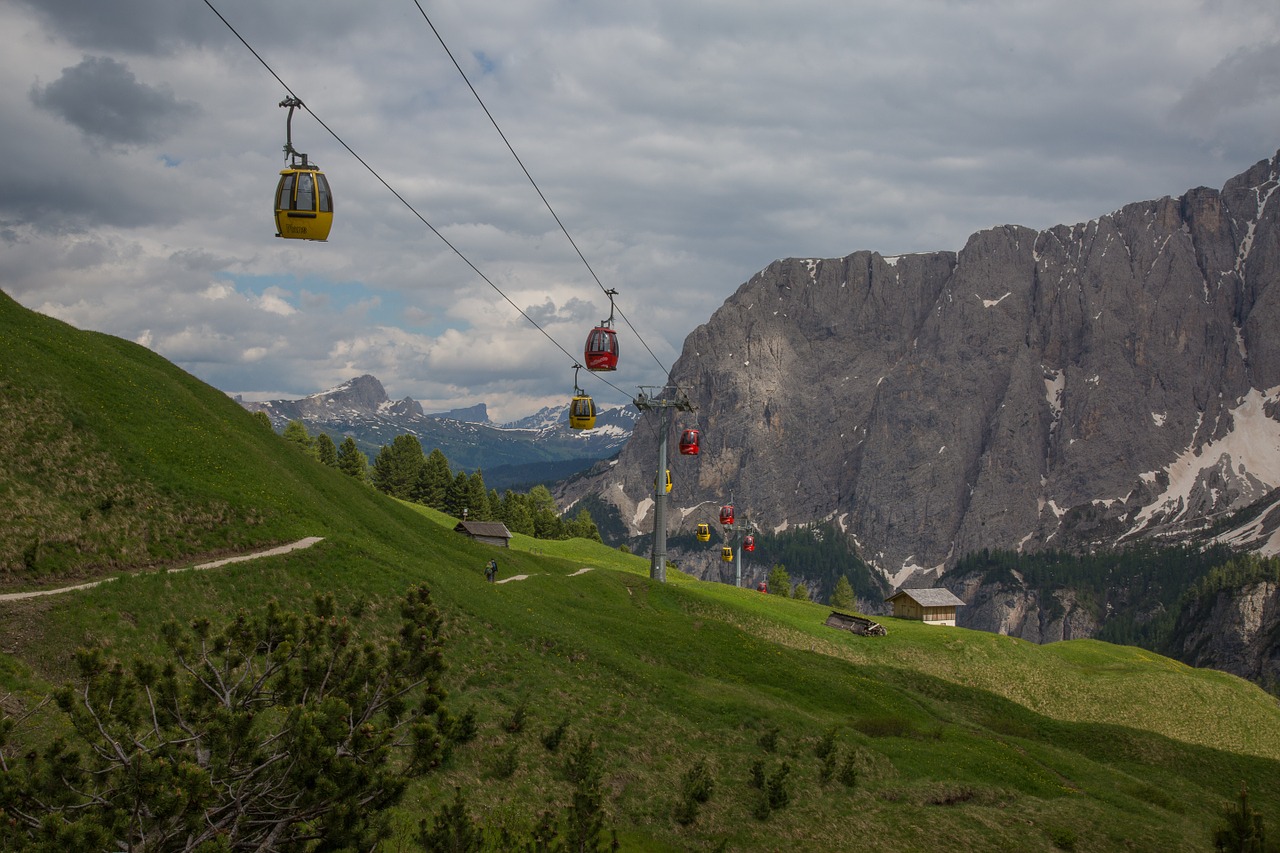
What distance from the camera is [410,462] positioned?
148m

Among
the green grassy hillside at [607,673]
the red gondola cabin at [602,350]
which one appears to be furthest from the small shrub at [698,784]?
the red gondola cabin at [602,350]

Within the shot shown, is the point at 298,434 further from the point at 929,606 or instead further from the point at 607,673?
the point at 607,673

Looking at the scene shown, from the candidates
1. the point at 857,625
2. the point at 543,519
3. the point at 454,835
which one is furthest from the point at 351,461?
the point at 454,835

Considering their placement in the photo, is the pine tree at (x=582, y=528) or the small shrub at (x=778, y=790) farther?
the pine tree at (x=582, y=528)

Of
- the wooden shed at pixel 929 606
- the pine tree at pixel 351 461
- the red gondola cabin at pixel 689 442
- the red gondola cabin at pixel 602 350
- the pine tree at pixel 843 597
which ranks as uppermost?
the red gondola cabin at pixel 602 350

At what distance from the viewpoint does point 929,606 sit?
107438 mm

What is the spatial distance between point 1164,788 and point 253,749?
51170 mm

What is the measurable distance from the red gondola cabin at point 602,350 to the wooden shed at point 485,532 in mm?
32268

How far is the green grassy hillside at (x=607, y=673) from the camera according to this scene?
102 ft

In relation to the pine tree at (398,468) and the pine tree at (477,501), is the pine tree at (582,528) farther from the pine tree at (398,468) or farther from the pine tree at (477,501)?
the pine tree at (398,468)

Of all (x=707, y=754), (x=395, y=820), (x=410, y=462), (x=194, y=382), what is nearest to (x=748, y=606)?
(x=707, y=754)

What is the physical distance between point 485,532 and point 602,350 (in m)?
34.3

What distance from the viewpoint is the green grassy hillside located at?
31016mm

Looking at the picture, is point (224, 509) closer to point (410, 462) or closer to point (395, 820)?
point (395, 820)
